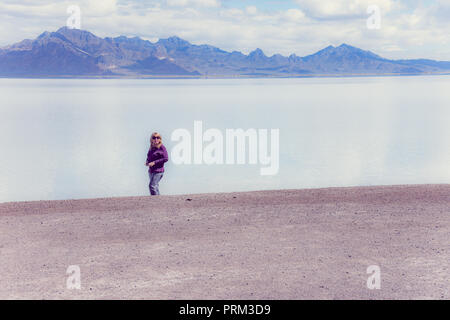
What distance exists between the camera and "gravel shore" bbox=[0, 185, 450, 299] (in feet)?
22.7

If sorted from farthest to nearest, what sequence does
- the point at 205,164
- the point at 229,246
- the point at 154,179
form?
the point at 205,164 < the point at 154,179 < the point at 229,246

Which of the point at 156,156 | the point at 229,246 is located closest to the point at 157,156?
the point at 156,156

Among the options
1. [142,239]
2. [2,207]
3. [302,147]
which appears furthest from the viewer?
[302,147]

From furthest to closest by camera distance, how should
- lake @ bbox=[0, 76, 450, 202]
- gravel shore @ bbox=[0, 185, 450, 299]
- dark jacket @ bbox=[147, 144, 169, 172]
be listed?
lake @ bbox=[0, 76, 450, 202] < dark jacket @ bbox=[147, 144, 169, 172] < gravel shore @ bbox=[0, 185, 450, 299]

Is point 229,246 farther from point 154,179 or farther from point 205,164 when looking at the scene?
point 205,164

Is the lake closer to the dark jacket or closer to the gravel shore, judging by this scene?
the dark jacket

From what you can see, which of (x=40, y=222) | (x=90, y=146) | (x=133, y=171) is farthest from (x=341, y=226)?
(x=90, y=146)

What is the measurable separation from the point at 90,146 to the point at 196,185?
16339 mm

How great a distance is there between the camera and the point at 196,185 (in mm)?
21188

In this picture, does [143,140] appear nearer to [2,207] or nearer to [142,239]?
[2,207]

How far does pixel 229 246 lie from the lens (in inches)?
344

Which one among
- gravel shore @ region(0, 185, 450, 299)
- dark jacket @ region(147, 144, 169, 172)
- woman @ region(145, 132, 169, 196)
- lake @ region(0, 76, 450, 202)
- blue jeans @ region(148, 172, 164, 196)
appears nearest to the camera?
gravel shore @ region(0, 185, 450, 299)

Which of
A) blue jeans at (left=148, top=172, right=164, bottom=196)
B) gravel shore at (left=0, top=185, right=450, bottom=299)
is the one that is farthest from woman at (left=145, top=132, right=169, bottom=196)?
gravel shore at (left=0, top=185, right=450, bottom=299)

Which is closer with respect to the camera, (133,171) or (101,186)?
Result: (101,186)
